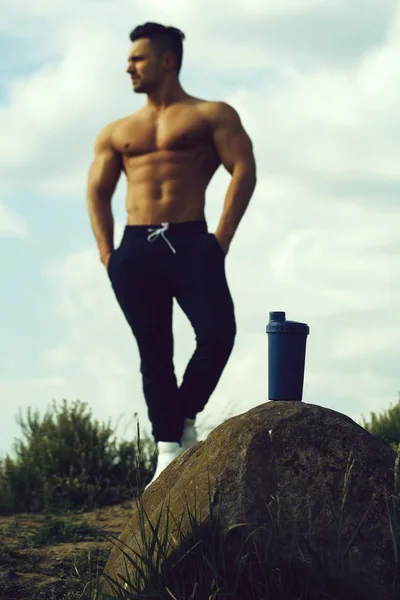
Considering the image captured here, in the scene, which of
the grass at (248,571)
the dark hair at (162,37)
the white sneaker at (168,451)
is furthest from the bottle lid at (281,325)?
the dark hair at (162,37)

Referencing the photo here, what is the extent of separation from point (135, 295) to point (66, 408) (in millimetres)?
3147

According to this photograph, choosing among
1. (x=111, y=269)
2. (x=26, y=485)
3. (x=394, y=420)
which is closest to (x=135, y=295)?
(x=111, y=269)

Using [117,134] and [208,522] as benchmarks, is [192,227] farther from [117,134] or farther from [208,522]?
[208,522]

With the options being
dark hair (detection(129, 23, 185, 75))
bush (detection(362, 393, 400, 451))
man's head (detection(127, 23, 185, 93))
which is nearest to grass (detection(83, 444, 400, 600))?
man's head (detection(127, 23, 185, 93))

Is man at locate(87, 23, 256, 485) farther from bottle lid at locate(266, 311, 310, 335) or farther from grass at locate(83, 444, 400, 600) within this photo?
grass at locate(83, 444, 400, 600)

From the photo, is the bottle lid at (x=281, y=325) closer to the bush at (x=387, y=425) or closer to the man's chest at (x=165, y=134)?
the man's chest at (x=165, y=134)

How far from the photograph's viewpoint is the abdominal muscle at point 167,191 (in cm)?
687

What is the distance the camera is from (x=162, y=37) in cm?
734

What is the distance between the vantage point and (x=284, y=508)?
3.61m

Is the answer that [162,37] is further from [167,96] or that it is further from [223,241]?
[223,241]

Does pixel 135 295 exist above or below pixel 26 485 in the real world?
above

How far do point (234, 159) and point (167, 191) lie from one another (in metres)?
0.57

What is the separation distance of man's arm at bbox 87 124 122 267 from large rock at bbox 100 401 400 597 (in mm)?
3760

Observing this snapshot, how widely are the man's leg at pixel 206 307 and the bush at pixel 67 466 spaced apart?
6.30 feet
